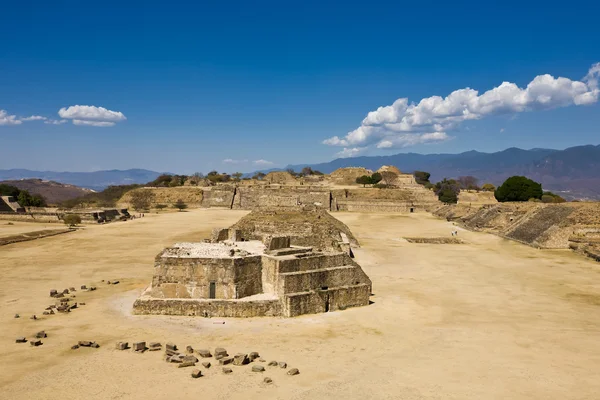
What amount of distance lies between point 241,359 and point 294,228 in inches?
610

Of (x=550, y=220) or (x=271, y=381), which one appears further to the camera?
(x=550, y=220)

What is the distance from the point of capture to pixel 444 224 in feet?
180

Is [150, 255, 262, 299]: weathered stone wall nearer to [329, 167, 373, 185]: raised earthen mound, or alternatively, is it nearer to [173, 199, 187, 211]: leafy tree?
[173, 199, 187, 211]: leafy tree

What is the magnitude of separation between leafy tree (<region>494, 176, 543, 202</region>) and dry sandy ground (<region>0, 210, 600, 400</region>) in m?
40.8

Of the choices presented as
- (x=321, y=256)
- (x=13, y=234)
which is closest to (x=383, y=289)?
(x=321, y=256)

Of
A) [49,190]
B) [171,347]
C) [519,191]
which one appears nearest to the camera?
[171,347]

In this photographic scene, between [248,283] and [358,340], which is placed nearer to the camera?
[358,340]

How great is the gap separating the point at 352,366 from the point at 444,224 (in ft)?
151

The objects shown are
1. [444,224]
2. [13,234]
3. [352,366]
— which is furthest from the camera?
[444,224]

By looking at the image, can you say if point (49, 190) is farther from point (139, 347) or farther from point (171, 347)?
point (171, 347)

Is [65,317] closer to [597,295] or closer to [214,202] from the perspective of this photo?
[597,295]

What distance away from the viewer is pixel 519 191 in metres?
64.8

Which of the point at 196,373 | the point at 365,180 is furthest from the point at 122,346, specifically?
the point at 365,180

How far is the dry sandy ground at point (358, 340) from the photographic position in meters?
10.8
